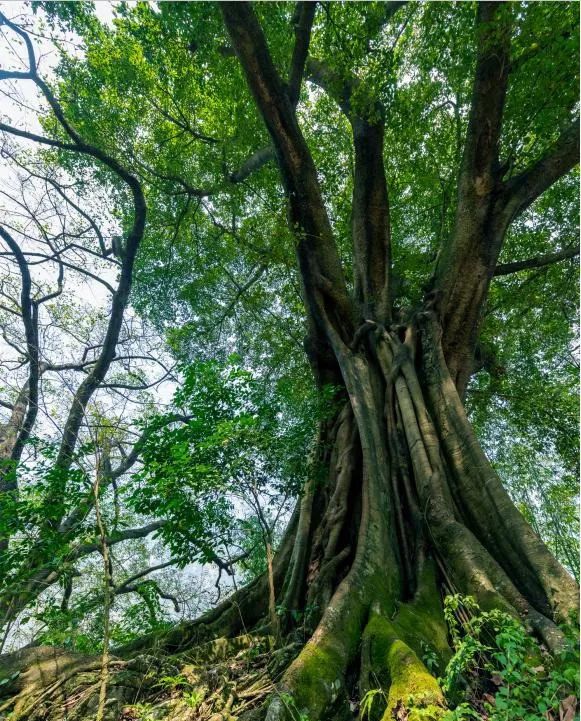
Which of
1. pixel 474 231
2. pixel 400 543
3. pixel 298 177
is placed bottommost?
pixel 400 543

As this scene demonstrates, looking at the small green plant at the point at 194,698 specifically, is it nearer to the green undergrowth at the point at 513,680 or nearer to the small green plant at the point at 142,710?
the small green plant at the point at 142,710

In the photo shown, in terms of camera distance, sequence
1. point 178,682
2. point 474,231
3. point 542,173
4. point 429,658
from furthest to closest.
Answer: point 474,231
point 542,173
point 178,682
point 429,658

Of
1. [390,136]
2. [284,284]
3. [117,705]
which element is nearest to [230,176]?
[284,284]

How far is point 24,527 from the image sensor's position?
3553 mm

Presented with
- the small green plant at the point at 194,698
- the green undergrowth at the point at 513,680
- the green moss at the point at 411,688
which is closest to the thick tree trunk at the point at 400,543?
the green moss at the point at 411,688

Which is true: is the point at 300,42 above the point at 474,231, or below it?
above

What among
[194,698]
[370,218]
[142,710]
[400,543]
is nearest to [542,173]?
[370,218]

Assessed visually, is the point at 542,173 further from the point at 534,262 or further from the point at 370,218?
the point at 370,218

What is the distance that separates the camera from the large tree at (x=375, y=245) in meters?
2.49

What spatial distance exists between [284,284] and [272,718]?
627cm

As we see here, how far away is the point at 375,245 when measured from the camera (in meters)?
5.25

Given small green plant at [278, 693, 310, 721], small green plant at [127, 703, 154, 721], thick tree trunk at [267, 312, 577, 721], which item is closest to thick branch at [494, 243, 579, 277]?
thick tree trunk at [267, 312, 577, 721]

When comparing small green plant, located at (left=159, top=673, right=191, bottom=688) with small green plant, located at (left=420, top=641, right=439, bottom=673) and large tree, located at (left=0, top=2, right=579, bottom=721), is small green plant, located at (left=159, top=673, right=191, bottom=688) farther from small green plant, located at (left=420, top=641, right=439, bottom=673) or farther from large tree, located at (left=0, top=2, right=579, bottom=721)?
small green plant, located at (left=420, top=641, right=439, bottom=673)

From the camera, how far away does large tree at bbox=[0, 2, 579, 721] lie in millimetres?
2486
